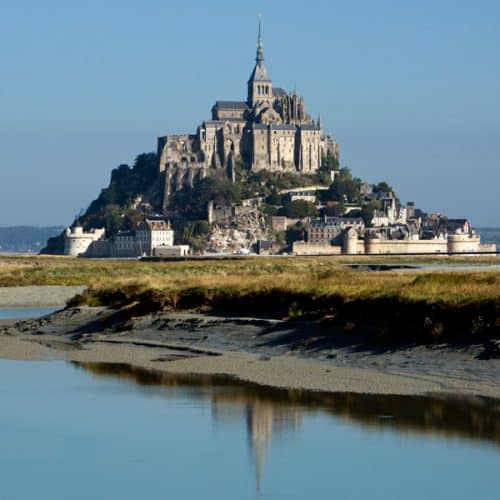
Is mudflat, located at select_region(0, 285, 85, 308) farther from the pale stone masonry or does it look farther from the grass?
the pale stone masonry

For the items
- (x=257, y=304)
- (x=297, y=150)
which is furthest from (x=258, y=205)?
(x=257, y=304)

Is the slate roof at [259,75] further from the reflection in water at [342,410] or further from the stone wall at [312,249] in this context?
the reflection in water at [342,410]

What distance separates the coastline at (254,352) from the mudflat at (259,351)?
0.02m

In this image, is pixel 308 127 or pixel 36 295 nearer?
pixel 36 295

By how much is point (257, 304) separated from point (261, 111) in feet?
342

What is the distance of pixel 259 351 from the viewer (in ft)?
69.2

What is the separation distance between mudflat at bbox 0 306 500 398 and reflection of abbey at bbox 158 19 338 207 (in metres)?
94.8

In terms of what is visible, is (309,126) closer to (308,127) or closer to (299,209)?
(308,127)

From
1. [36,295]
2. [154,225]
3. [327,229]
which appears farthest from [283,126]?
[36,295]

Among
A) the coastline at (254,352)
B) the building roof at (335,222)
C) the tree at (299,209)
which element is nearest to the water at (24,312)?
the coastline at (254,352)

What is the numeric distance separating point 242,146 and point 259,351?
103m

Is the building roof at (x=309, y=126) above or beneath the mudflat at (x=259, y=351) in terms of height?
above

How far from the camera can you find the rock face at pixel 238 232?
4550 inches

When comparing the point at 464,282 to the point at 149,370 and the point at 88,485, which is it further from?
the point at 88,485
